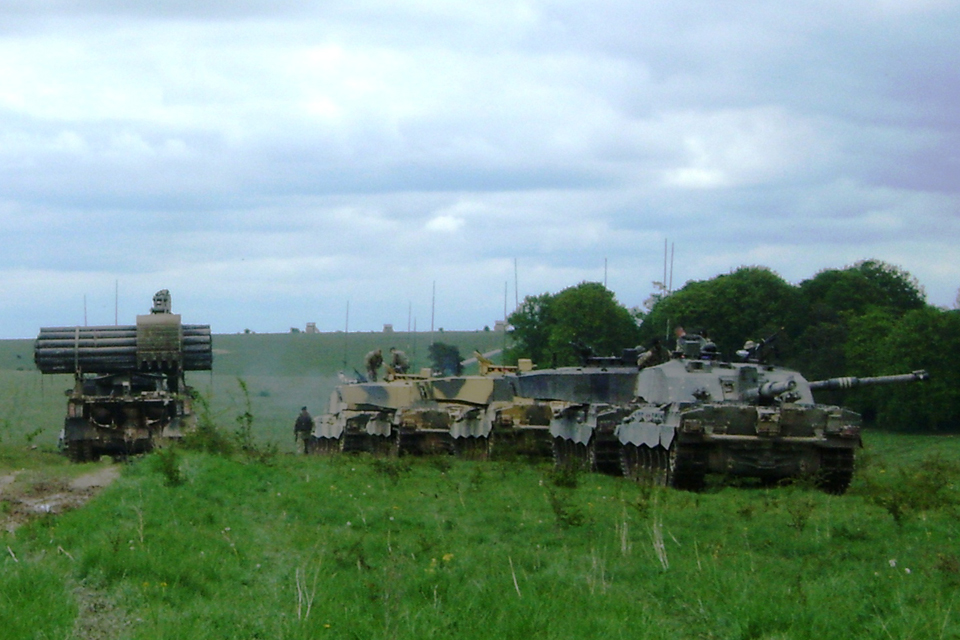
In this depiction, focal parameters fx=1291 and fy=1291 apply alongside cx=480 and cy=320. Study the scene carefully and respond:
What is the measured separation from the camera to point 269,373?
6819 centimetres

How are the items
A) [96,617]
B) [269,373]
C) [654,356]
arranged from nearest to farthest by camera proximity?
[96,617] → [654,356] → [269,373]

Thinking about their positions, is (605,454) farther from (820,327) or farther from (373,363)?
(820,327)

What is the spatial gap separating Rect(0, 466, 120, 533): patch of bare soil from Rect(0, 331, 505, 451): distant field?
21463 millimetres

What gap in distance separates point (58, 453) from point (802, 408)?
17.8 meters

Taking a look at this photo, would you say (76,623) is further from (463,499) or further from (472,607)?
(463,499)

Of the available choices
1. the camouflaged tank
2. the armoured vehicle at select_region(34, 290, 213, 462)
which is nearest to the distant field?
the camouflaged tank

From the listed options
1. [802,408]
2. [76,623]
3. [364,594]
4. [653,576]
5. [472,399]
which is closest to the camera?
[76,623]

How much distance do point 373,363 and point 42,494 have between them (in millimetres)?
20411

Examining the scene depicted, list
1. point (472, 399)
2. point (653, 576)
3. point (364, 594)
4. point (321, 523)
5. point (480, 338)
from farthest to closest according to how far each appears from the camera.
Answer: point (480, 338) → point (472, 399) → point (321, 523) → point (653, 576) → point (364, 594)

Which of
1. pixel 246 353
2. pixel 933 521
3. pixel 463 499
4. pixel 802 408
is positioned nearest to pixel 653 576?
pixel 933 521

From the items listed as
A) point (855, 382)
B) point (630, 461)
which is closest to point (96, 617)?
point (630, 461)

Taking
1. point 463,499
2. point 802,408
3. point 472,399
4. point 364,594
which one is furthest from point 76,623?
point 472,399

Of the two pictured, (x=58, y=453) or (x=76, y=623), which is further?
(x=58, y=453)

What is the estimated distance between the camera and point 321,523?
12.8 meters
